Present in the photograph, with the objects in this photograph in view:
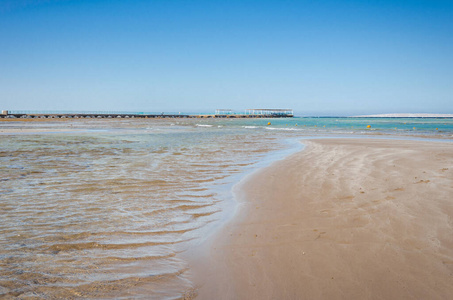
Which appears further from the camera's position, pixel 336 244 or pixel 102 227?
pixel 102 227

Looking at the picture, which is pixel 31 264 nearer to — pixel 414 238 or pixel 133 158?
pixel 414 238

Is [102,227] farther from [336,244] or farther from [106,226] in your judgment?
[336,244]

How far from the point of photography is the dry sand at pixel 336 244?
290 cm

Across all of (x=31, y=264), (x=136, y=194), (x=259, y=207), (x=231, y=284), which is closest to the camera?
(x=231, y=284)

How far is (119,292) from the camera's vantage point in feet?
9.04

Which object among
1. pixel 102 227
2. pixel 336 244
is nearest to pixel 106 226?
pixel 102 227

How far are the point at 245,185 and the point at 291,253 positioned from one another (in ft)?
11.8

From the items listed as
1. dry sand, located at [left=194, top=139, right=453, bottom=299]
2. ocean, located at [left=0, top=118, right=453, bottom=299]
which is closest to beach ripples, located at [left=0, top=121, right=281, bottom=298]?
ocean, located at [left=0, top=118, right=453, bottom=299]

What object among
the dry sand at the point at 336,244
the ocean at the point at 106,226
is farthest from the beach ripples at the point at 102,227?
the dry sand at the point at 336,244

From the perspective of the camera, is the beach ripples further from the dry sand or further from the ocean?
the dry sand

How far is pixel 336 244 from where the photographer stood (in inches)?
151

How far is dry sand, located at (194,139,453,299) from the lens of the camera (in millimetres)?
2898

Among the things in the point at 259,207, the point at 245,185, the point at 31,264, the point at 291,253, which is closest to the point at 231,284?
the point at 291,253

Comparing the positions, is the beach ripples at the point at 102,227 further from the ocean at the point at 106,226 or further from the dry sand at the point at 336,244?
the dry sand at the point at 336,244
